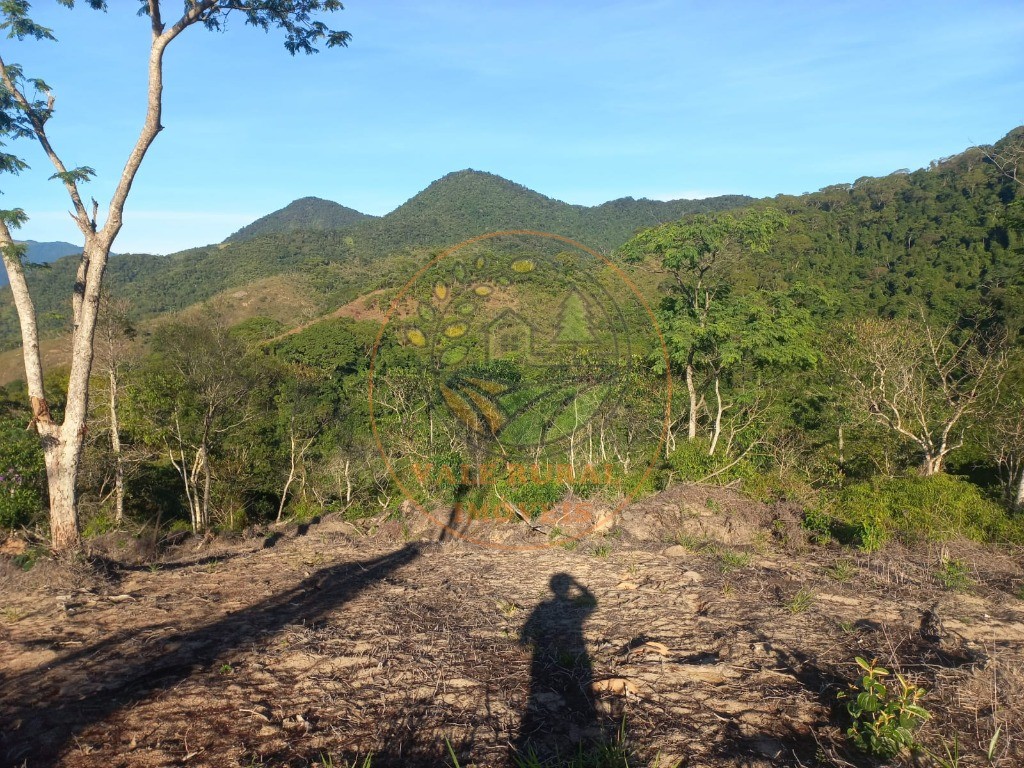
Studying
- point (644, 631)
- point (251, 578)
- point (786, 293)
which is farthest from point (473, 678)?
point (786, 293)

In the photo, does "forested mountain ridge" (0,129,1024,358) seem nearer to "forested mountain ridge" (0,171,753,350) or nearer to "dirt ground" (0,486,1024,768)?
"forested mountain ridge" (0,171,753,350)

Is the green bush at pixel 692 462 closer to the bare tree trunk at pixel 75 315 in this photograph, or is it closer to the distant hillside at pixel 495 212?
the bare tree trunk at pixel 75 315

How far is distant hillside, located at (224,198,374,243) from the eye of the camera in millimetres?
126312

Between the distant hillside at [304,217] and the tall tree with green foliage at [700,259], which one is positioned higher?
the distant hillside at [304,217]

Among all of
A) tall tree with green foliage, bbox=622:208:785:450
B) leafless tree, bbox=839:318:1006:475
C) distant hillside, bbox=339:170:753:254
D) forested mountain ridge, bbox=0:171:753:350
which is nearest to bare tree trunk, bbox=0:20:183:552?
tall tree with green foliage, bbox=622:208:785:450

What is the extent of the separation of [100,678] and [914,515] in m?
7.45

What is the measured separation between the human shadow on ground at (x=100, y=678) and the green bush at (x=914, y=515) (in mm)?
5327

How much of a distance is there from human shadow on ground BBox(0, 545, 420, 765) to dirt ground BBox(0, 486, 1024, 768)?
14 mm

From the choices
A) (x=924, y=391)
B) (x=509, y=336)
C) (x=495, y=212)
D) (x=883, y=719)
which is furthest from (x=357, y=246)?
(x=883, y=719)

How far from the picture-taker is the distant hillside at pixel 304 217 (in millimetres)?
126312

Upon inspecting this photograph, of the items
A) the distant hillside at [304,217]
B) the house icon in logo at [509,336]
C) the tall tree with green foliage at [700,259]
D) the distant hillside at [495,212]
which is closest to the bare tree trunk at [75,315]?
the house icon in logo at [509,336]

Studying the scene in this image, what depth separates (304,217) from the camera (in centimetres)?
13075

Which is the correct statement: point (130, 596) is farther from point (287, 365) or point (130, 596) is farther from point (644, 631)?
point (287, 365)

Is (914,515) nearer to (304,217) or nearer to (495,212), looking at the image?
(495,212)
